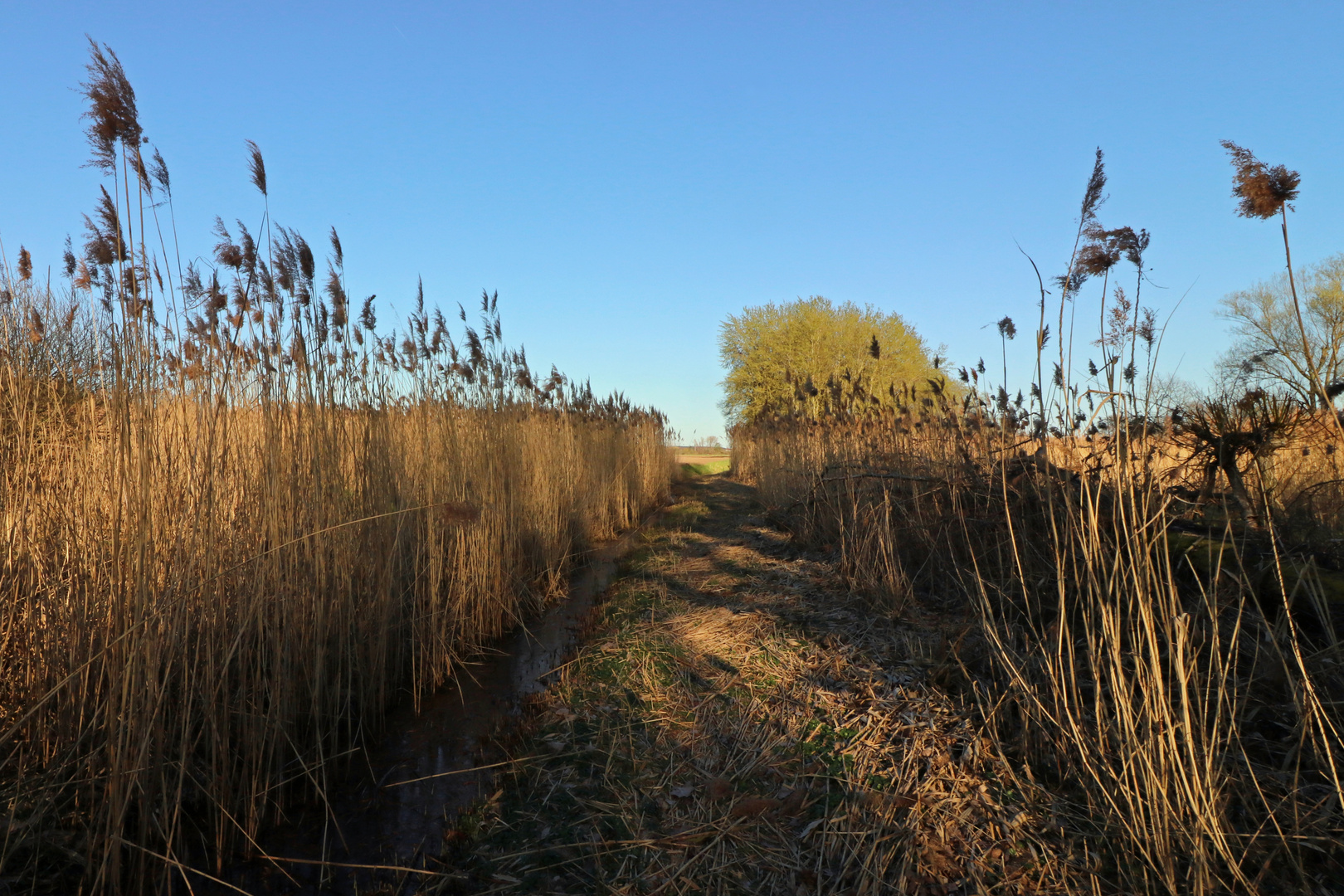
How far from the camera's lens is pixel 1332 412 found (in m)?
1.44

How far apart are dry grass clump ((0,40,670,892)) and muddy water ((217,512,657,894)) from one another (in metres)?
0.14

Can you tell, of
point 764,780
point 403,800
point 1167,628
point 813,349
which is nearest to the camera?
point 1167,628

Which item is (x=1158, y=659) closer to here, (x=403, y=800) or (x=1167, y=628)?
(x=1167, y=628)

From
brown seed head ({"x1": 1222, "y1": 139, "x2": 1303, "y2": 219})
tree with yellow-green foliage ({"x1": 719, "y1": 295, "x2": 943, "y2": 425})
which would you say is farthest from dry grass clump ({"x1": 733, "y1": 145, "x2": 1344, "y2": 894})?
tree with yellow-green foliage ({"x1": 719, "y1": 295, "x2": 943, "y2": 425})

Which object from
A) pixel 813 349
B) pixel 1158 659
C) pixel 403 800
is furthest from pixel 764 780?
pixel 813 349

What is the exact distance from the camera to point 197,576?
2277 millimetres

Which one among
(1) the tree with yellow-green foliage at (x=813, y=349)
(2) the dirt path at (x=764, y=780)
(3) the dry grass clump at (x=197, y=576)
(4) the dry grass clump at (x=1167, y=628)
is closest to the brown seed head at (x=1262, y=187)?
(4) the dry grass clump at (x=1167, y=628)

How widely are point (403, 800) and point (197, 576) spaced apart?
1.26 metres

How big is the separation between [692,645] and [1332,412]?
308 centimetres

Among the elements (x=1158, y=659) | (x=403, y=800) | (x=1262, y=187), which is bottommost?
(x=403, y=800)

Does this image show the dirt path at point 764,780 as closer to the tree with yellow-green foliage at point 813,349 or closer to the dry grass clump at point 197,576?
the dry grass clump at point 197,576

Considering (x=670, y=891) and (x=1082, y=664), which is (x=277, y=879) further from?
(x=1082, y=664)

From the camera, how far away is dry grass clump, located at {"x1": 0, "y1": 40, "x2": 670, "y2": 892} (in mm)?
1909

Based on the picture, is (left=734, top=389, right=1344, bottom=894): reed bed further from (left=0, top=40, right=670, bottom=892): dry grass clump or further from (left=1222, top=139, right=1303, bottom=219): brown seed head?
(left=0, top=40, right=670, bottom=892): dry grass clump
